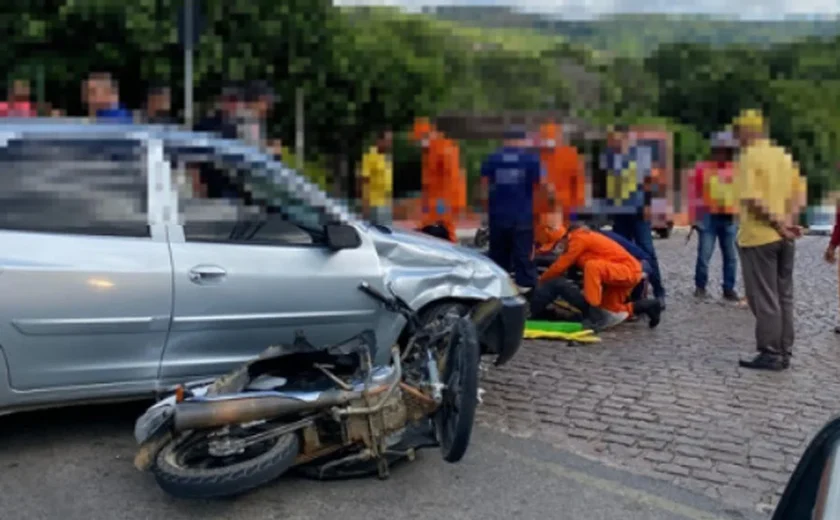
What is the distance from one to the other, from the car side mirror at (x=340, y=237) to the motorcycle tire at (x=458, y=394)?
91cm

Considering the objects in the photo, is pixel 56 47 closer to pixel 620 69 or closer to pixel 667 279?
pixel 667 279

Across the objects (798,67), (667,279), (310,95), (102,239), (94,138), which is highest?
(798,67)

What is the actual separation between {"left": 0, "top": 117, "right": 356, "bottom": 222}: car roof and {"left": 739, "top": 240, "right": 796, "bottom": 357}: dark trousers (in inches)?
119

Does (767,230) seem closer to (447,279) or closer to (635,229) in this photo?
(447,279)

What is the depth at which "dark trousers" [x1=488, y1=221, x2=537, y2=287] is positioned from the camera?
8531 mm

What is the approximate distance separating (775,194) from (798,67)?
70.3 feet

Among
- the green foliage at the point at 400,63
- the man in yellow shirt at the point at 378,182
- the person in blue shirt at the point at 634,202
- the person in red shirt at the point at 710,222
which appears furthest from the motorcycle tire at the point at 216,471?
the person in red shirt at the point at 710,222

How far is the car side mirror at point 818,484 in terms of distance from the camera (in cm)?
187

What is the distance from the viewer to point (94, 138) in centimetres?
486

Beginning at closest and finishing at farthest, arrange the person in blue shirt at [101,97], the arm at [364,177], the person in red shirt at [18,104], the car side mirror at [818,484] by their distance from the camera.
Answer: the car side mirror at [818,484] < the person in red shirt at [18,104] < the person in blue shirt at [101,97] < the arm at [364,177]

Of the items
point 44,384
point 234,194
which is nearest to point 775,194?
point 234,194

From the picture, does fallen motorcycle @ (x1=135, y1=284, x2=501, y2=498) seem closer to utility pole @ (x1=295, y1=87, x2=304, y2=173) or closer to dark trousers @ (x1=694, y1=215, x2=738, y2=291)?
dark trousers @ (x1=694, y1=215, x2=738, y2=291)

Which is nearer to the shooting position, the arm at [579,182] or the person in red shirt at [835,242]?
the person in red shirt at [835,242]

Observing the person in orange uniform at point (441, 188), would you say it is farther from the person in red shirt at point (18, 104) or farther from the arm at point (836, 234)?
the person in red shirt at point (18, 104)
